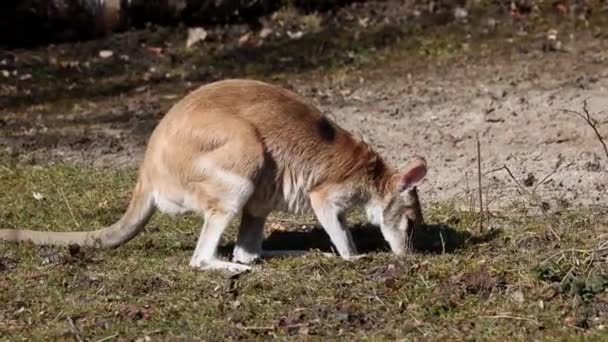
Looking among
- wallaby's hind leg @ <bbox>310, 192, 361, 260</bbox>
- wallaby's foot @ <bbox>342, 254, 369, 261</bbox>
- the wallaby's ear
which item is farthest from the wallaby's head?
wallaby's foot @ <bbox>342, 254, 369, 261</bbox>

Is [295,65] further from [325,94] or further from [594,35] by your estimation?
[594,35]

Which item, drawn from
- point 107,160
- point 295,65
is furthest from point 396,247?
point 295,65

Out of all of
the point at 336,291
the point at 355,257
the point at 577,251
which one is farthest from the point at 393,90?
the point at 336,291

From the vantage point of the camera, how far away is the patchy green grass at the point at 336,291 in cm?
576

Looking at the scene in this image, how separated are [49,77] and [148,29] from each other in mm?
1493

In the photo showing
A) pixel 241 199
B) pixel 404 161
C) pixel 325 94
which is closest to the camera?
pixel 241 199

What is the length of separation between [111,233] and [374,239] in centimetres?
169

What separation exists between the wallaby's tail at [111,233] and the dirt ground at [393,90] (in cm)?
229

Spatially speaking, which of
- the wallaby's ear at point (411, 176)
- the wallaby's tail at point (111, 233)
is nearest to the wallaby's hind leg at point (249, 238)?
the wallaby's tail at point (111, 233)

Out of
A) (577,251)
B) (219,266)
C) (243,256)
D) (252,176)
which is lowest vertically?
(243,256)

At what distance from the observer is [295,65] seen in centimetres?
1288

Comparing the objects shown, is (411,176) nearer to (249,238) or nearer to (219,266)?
(249,238)

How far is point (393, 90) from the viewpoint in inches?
465

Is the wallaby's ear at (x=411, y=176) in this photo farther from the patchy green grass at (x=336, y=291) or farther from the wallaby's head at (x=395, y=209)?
the patchy green grass at (x=336, y=291)
